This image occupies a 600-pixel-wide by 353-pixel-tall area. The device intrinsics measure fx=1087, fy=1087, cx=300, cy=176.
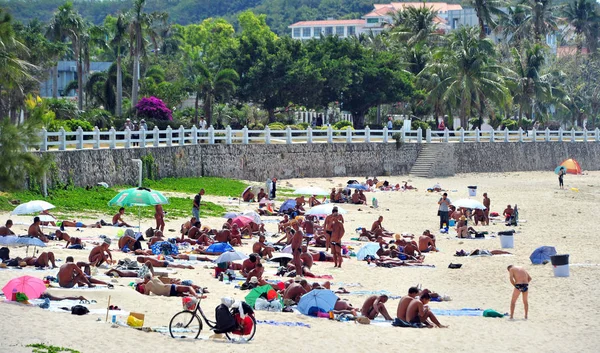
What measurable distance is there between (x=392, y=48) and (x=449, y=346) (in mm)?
52034

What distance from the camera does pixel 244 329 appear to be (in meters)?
14.6

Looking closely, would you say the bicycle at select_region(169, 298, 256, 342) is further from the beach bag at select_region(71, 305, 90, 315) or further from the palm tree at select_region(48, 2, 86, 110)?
the palm tree at select_region(48, 2, 86, 110)

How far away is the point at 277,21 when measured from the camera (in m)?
187

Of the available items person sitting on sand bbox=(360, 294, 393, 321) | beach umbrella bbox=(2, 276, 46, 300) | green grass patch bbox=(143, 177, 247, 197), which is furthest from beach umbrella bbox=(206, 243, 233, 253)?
green grass patch bbox=(143, 177, 247, 197)

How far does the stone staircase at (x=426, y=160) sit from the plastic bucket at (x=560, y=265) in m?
27.8

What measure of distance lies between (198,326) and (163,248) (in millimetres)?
7209

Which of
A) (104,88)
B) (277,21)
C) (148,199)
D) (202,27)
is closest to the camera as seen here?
(148,199)

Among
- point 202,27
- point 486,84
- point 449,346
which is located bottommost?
point 449,346

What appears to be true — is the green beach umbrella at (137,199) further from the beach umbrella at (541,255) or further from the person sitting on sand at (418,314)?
the person sitting on sand at (418,314)

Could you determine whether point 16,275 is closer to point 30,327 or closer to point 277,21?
point 30,327

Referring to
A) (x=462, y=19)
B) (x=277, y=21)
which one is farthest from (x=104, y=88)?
(x=277, y=21)

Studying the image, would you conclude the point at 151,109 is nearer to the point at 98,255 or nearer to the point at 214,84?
the point at 214,84

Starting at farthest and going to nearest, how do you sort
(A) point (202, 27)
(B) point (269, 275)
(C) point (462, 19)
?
(C) point (462, 19) → (A) point (202, 27) → (B) point (269, 275)

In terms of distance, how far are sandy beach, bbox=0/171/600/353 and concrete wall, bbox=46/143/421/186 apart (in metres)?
4.98
